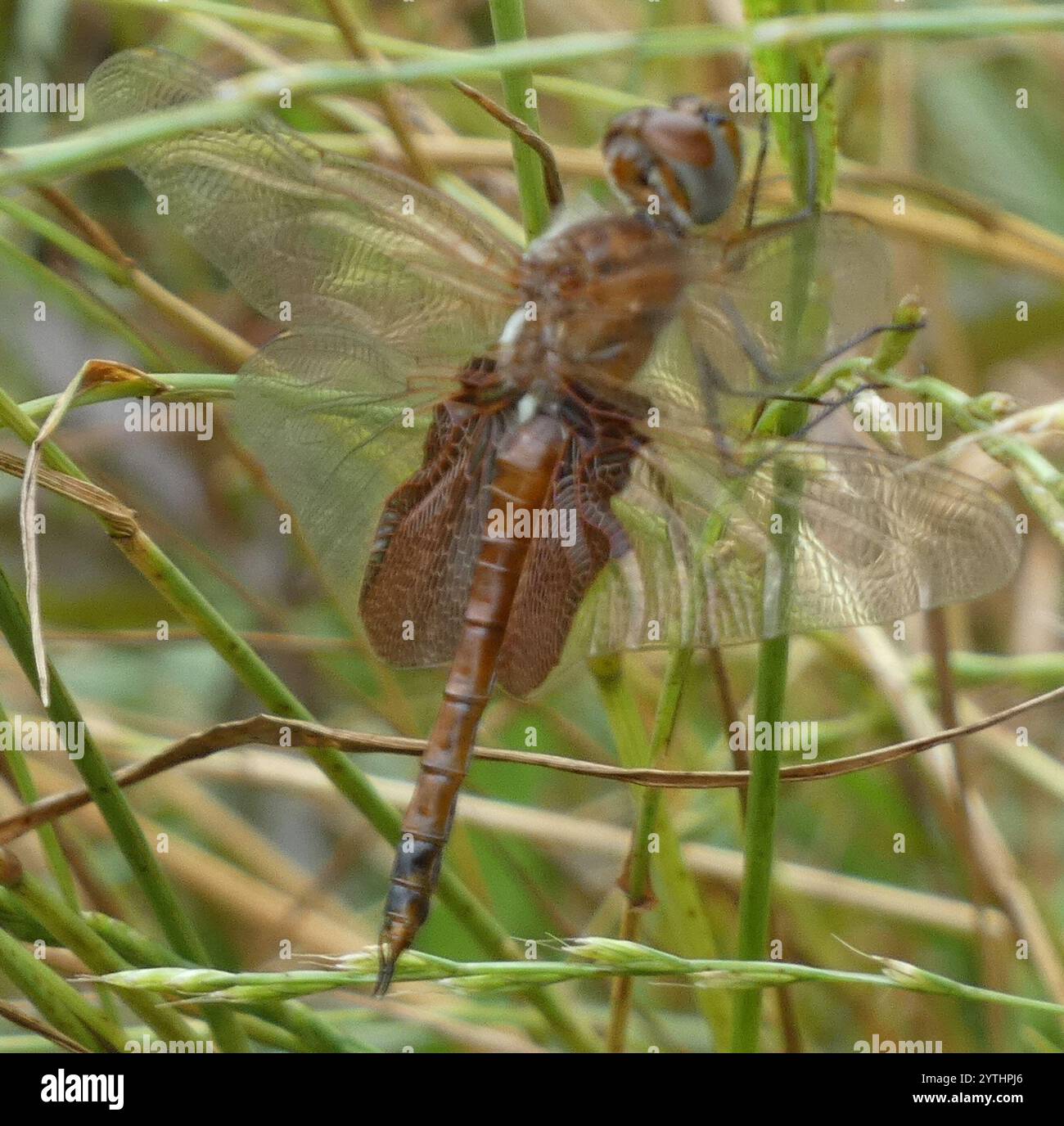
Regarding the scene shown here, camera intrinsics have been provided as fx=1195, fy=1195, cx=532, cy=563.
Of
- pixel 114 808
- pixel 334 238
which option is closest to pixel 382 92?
pixel 334 238

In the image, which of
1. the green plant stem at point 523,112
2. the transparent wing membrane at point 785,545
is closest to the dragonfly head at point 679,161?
the green plant stem at point 523,112

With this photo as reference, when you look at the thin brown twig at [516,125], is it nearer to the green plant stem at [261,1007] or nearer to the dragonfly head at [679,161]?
the dragonfly head at [679,161]

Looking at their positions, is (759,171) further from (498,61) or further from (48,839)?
(48,839)

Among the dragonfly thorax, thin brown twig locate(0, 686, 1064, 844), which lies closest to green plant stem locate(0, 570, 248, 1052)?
thin brown twig locate(0, 686, 1064, 844)

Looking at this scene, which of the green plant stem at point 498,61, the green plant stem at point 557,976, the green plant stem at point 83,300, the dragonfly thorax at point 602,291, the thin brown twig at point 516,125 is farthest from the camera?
the green plant stem at point 83,300

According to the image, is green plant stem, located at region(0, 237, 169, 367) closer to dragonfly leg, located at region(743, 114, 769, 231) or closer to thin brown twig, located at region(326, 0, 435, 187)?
thin brown twig, located at region(326, 0, 435, 187)

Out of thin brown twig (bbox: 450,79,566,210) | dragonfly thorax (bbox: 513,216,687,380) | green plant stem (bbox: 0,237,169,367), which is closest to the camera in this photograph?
thin brown twig (bbox: 450,79,566,210)

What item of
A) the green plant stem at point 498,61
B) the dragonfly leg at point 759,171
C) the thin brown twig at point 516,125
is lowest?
the green plant stem at point 498,61

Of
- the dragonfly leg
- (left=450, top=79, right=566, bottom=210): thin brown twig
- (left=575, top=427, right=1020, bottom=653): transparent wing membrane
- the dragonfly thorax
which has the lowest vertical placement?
(left=575, top=427, right=1020, bottom=653): transparent wing membrane
